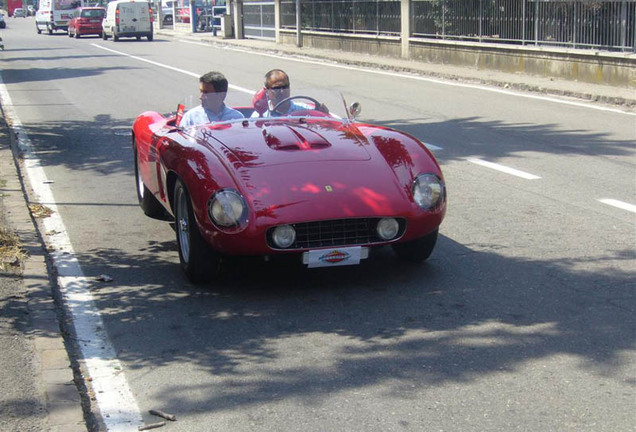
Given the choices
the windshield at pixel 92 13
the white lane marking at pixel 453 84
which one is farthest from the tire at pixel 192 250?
the windshield at pixel 92 13

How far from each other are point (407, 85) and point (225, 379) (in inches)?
684

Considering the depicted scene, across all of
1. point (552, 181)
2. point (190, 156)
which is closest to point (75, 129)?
point (552, 181)

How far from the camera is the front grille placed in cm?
586

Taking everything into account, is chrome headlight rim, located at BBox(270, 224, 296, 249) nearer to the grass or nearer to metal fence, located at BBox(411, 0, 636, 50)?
the grass

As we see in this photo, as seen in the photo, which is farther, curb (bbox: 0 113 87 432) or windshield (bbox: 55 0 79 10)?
windshield (bbox: 55 0 79 10)

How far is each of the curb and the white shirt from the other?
1458 millimetres

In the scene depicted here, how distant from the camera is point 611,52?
19578 mm

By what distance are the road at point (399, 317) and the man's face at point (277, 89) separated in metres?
0.36

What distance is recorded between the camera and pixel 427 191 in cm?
620

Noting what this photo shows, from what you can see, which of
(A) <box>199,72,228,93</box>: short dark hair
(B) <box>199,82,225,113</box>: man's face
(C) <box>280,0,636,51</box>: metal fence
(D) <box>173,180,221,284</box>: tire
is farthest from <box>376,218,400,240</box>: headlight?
(C) <box>280,0,636,51</box>: metal fence

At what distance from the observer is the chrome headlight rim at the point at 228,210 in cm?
581

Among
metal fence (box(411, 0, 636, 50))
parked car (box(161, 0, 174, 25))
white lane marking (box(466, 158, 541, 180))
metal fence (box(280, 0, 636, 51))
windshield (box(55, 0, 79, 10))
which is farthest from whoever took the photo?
parked car (box(161, 0, 174, 25))

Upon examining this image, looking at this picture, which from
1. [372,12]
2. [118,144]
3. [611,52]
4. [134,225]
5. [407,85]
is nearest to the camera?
[134,225]

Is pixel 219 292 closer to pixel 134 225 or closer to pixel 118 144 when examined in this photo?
pixel 134 225
